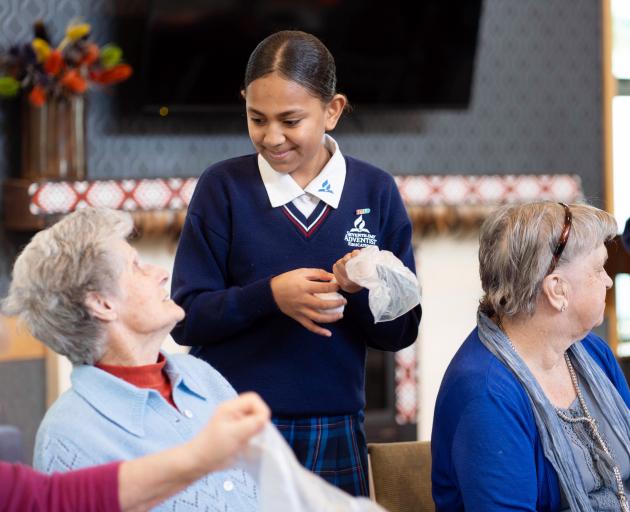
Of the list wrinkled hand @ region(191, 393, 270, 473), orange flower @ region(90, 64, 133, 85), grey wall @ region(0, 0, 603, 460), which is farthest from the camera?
grey wall @ region(0, 0, 603, 460)

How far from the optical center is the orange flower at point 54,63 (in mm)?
3924

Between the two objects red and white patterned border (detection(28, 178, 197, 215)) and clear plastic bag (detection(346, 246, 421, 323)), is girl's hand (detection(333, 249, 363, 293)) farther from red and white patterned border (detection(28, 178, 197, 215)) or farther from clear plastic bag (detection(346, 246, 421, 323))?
red and white patterned border (detection(28, 178, 197, 215))

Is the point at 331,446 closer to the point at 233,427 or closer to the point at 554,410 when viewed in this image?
the point at 554,410

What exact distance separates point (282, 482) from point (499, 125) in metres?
4.03

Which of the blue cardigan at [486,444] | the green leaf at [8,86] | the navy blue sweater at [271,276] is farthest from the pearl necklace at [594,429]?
the green leaf at [8,86]

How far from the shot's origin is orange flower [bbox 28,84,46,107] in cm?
392

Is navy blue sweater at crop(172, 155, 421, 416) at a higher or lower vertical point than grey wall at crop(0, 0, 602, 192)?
lower

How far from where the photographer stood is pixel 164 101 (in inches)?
172

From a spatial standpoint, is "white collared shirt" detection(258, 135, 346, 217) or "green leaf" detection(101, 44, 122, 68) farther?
"green leaf" detection(101, 44, 122, 68)

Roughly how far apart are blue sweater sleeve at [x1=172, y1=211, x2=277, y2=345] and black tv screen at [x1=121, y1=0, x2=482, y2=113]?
2.33 meters

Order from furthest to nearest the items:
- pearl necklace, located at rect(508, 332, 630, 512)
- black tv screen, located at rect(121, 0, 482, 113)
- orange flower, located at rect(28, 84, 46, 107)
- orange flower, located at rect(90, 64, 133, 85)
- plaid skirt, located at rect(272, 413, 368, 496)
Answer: black tv screen, located at rect(121, 0, 482, 113), orange flower, located at rect(90, 64, 133, 85), orange flower, located at rect(28, 84, 46, 107), plaid skirt, located at rect(272, 413, 368, 496), pearl necklace, located at rect(508, 332, 630, 512)

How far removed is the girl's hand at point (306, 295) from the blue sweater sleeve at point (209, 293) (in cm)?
3

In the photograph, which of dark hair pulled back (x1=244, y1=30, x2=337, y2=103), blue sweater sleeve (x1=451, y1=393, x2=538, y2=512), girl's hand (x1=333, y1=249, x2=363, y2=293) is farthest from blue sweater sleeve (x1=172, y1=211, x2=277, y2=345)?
blue sweater sleeve (x1=451, y1=393, x2=538, y2=512)

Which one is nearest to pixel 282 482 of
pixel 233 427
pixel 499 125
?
pixel 233 427
